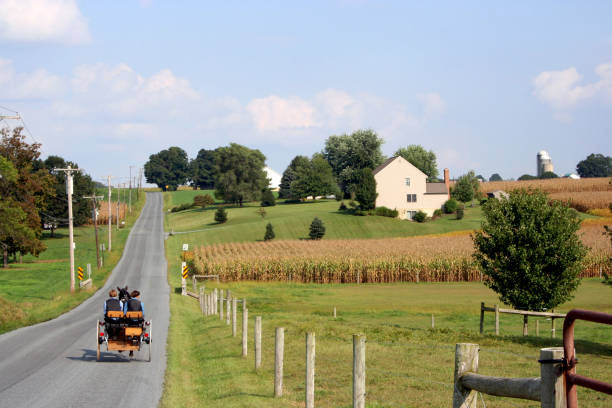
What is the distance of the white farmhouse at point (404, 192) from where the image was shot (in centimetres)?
10656

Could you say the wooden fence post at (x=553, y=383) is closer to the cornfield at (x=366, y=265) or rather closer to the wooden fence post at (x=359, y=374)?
the wooden fence post at (x=359, y=374)

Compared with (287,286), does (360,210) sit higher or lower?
higher

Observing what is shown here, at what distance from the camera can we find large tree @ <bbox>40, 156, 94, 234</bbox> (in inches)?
3991

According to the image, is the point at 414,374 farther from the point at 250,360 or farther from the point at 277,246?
the point at 277,246

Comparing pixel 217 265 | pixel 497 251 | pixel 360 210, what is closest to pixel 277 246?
pixel 217 265

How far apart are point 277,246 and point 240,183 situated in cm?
6817

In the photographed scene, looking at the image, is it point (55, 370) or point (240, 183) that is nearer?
point (55, 370)

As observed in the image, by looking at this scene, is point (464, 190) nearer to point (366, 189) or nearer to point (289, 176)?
point (366, 189)

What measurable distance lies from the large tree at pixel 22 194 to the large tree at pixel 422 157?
291ft

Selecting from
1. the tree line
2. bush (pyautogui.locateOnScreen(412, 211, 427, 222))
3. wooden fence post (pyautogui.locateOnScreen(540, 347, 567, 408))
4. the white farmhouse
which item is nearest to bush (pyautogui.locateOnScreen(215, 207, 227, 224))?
the tree line

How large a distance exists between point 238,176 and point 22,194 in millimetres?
69133

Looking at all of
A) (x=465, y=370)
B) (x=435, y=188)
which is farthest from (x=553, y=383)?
(x=435, y=188)

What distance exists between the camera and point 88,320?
110 feet

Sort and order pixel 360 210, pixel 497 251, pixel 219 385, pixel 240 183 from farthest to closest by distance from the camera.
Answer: pixel 240 183, pixel 360 210, pixel 497 251, pixel 219 385
